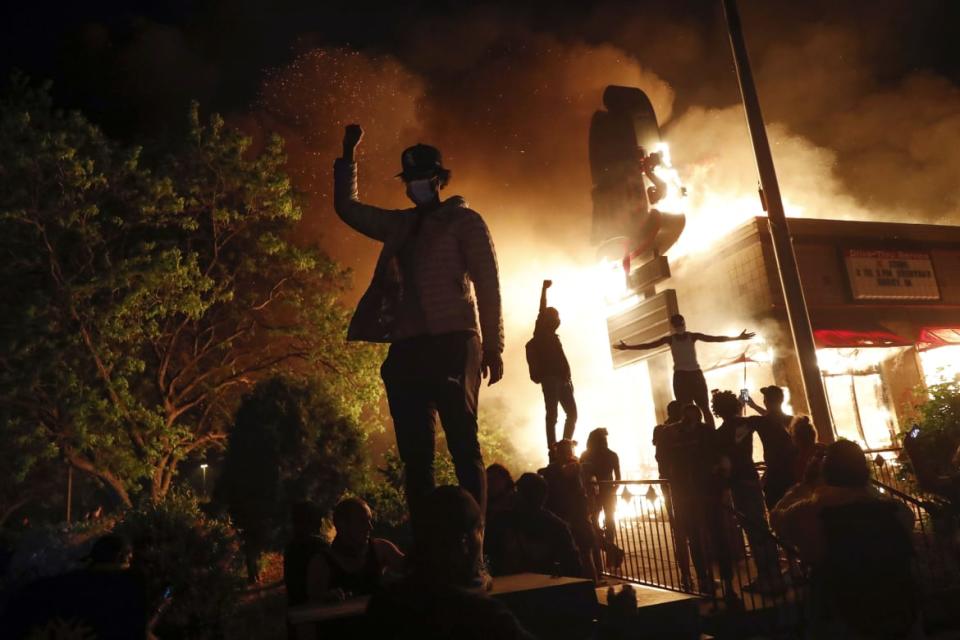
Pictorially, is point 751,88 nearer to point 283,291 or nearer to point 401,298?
point 401,298

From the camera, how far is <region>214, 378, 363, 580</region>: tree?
53.3ft

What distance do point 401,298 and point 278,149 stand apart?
17.0 meters

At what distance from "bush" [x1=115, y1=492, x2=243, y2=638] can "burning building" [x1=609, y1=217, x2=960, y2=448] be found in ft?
47.1

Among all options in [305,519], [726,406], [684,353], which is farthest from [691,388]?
[305,519]

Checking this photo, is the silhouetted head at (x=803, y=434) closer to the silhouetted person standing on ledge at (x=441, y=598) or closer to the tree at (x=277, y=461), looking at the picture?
the silhouetted person standing on ledge at (x=441, y=598)

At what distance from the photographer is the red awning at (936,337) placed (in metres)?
19.8

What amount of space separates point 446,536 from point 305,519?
11.7 ft

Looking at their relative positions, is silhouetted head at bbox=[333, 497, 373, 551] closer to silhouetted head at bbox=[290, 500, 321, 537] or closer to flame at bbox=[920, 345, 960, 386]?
silhouetted head at bbox=[290, 500, 321, 537]

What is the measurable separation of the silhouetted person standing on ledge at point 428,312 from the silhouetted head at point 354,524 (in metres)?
1.30

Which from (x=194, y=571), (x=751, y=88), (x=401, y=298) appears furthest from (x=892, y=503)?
(x=751, y=88)

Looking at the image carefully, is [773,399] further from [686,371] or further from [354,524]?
[354,524]

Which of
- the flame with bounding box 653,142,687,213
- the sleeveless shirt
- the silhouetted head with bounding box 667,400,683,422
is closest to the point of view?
the silhouetted head with bounding box 667,400,683,422

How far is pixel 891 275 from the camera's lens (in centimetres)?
2064

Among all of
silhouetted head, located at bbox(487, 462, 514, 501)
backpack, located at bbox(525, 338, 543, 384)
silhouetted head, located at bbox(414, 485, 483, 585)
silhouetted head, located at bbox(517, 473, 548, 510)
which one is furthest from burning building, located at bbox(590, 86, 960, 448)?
silhouetted head, located at bbox(414, 485, 483, 585)
